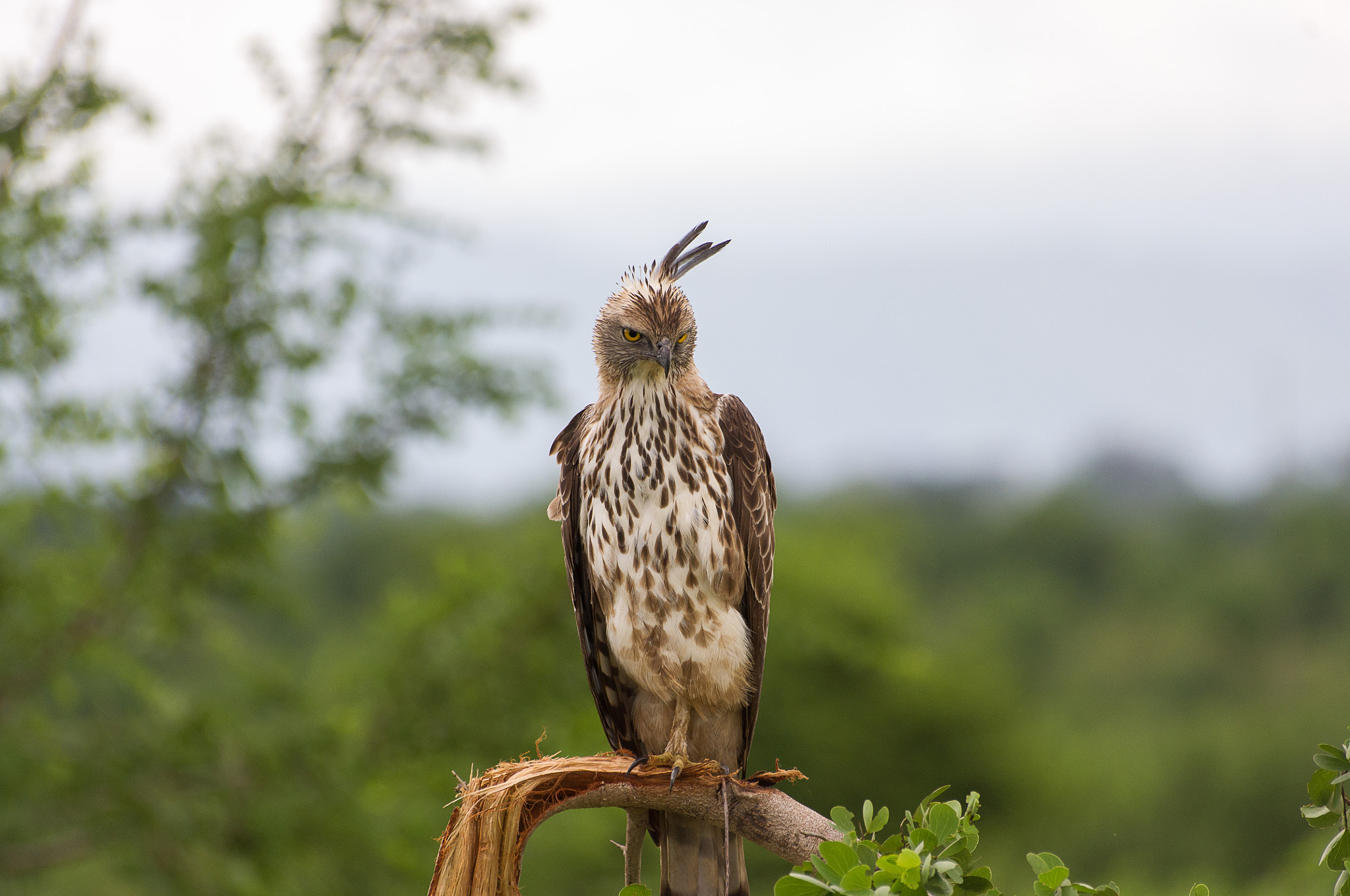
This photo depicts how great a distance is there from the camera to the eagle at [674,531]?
3127 mm

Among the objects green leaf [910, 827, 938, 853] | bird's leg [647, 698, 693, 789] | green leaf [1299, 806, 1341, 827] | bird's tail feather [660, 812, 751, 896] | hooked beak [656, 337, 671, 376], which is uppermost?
hooked beak [656, 337, 671, 376]

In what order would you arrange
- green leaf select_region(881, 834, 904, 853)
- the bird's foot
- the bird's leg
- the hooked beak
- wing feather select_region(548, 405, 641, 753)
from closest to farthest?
green leaf select_region(881, 834, 904, 853), the bird's foot, the hooked beak, the bird's leg, wing feather select_region(548, 405, 641, 753)

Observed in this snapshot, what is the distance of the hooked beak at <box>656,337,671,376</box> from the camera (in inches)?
121

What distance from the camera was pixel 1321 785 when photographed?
200cm

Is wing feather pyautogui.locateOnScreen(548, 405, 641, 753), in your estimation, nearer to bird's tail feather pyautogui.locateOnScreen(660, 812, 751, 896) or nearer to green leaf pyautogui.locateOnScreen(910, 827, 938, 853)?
bird's tail feather pyautogui.locateOnScreen(660, 812, 751, 896)

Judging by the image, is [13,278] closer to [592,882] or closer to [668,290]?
[668,290]

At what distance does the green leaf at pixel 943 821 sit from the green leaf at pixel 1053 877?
16cm

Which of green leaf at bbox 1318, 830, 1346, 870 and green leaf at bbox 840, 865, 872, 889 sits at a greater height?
green leaf at bbox 840, 865, 872, 889

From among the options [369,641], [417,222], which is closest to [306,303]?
[417,222]

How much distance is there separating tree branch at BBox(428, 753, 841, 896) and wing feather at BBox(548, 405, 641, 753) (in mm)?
663

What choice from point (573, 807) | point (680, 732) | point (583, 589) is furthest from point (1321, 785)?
point (583, 589)

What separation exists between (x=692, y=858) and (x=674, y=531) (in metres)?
0.82

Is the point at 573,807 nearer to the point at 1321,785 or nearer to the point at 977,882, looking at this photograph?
the point at 977,882

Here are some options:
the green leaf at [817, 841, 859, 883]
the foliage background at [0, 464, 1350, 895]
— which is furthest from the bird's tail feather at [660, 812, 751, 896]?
the green leaf at [817, 841, 859, 883]
